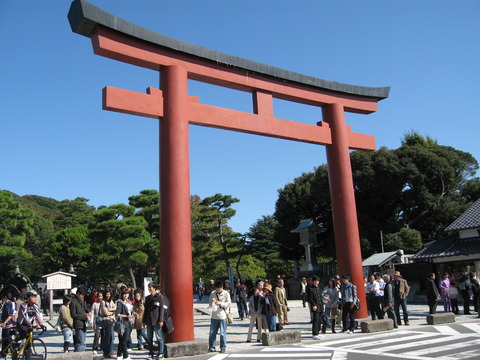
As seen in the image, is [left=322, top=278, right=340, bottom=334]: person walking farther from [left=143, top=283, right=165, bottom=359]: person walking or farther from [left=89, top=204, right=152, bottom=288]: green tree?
[left=89, top=204, right=152, bottom=288]: green tree

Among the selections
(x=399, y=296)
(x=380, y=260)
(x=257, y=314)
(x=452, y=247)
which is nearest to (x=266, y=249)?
(x=380, y=260)

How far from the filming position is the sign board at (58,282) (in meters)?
20.3

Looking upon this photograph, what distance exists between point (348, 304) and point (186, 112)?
6.53 metres

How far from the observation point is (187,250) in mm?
9398

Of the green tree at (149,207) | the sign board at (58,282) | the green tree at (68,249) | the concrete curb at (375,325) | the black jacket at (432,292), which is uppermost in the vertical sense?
the green tree at (149,207)

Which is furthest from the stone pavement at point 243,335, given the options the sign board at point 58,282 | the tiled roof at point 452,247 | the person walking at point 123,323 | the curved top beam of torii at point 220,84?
the sign board at point 58,282

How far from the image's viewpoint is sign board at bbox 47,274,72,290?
798 inches

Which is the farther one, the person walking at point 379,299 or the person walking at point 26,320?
the person walking at point 379,299

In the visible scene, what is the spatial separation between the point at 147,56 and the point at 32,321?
20.8ft

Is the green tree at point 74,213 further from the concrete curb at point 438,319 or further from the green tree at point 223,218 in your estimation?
the concrete curb at point 438,319

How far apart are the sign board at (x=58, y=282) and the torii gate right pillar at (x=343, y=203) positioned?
14.4 m

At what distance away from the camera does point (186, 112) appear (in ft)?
33.4

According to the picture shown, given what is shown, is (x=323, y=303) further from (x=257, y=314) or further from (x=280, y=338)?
(x=280, y=338)

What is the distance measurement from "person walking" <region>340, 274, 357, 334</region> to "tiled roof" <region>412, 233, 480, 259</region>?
9.14 m
